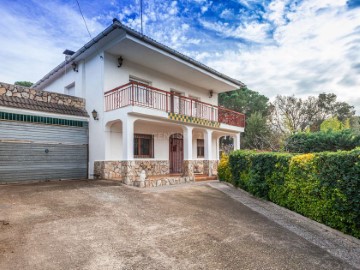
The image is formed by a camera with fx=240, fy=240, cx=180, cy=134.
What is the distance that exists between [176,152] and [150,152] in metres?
2.32

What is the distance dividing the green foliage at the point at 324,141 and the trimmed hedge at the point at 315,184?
10.4m

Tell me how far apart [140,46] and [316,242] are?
931cm

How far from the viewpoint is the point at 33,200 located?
6.40 metres

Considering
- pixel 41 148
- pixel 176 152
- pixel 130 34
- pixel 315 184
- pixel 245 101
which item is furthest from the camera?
pixel 245 101

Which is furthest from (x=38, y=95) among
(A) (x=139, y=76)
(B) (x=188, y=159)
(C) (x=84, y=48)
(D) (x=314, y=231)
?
(D) (x=314, y=231)

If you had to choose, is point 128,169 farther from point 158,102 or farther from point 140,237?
point 140,237

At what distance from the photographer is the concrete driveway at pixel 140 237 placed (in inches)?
139

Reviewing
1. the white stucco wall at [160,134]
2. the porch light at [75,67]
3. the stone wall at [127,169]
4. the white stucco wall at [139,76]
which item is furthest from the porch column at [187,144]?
the porch light at [75,67]

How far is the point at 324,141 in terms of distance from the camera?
1636 cm

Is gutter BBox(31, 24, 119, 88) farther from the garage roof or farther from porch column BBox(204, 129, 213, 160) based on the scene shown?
porch column BBox(204, 129, 213, 160)

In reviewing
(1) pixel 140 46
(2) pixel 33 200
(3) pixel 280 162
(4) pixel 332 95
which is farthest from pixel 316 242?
(4) pixel 332 95

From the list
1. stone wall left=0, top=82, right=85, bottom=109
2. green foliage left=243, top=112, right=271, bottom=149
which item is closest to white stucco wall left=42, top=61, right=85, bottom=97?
stone wall left=0, top=82, right=85, bottom=109

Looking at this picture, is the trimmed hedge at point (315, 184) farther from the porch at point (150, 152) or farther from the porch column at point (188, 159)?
the porch at point (150, 152)

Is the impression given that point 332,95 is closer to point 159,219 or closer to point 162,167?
point 162,167
